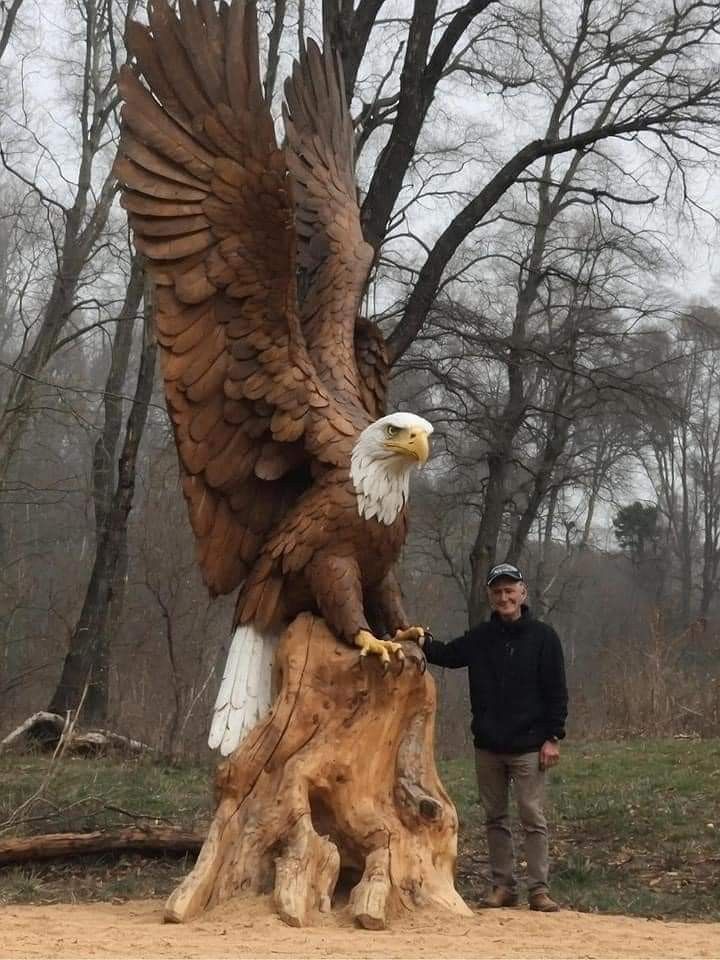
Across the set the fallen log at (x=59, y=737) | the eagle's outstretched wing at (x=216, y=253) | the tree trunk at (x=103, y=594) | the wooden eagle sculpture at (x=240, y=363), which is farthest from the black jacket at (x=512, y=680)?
the tree trunk at (x=103, y=594)

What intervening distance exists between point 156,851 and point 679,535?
20.8 metres

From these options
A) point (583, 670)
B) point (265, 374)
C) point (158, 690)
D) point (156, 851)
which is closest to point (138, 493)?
point (158, 690)

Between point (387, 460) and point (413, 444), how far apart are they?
0.47 feet

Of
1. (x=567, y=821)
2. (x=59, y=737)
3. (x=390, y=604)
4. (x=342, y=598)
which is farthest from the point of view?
(x=59, y=737)

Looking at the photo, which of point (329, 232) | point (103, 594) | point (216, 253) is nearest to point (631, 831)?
point (329, 232)

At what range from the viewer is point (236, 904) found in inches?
146

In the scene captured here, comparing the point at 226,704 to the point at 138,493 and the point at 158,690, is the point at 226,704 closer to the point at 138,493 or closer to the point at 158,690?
the point at 158,690

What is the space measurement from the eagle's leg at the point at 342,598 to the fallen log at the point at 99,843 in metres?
2.72

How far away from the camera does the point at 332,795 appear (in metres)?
4.05

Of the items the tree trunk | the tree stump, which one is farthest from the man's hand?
the tree trunk

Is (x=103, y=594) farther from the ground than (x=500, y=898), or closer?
farther from the ground

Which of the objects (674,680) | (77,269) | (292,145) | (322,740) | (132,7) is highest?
(132,7)

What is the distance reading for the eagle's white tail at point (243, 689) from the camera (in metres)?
4.19

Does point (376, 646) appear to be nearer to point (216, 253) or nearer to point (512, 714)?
point (512, 714)
